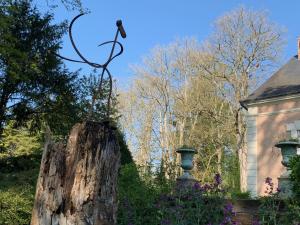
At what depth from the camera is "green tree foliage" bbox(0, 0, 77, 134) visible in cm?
1486

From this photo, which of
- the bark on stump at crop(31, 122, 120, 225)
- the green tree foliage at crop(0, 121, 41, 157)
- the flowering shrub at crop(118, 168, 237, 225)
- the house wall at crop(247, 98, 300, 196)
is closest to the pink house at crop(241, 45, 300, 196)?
the house wall at crop(247, 98, 300, 196)

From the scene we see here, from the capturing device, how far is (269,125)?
17.8 metres

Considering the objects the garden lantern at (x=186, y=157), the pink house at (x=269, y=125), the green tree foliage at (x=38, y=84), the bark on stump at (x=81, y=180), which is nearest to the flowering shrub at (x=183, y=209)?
the garden lantern at (x=186, y=157)

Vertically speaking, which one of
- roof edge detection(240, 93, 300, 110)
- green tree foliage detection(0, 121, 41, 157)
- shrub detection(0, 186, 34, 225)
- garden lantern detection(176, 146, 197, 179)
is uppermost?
roof edge detection(240, 93, 300, 110)

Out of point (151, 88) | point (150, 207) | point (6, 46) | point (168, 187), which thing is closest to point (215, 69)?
point (151, 88)

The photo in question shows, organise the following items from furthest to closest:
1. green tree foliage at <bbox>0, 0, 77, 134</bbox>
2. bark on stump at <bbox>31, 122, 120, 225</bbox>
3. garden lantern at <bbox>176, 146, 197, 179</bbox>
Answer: green tree foliage at <bbox>0, 0, 77, 134</bbox> → garden lantern at <bbox>176, 146, 197, 179</bbox> → bark on stump at <bbox>31, 122, 120, 225</bbox>

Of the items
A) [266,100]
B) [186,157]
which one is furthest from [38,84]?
[266,100]

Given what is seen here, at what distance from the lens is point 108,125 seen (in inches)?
114

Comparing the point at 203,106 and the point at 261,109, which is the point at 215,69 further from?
the point at 261,109

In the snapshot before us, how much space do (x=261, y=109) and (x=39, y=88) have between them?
896cm

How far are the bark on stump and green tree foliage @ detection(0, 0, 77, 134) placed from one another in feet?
39.3

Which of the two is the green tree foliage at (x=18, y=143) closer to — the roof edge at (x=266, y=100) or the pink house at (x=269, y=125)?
the roof edge at (x=266, y=100)

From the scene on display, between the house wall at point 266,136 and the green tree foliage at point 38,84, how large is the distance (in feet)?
24.7

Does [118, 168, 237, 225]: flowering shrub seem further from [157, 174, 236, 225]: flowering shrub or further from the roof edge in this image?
the roof edge
